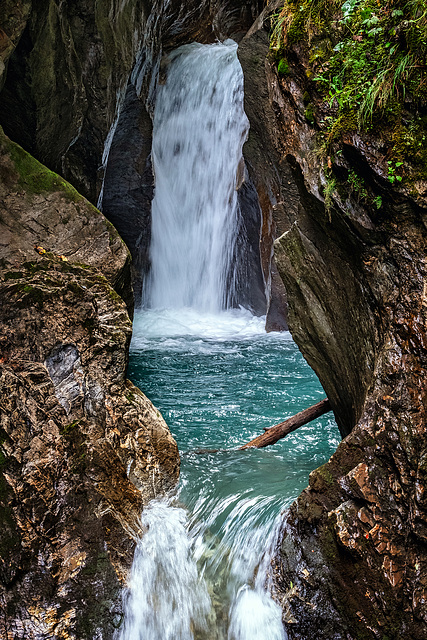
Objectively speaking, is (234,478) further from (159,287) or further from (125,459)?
(159,287)

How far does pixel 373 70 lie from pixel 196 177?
43.7ft

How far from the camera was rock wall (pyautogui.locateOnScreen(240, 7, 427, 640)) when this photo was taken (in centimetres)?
252

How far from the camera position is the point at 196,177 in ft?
52.0

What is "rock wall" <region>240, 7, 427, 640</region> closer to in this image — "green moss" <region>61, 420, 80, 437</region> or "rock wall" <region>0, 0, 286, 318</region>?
"green moss" <region>61, 420, 80, 437</region>

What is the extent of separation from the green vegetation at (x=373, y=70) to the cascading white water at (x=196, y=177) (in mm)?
11566

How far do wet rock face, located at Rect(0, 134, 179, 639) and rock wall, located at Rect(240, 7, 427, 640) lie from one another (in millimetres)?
1254

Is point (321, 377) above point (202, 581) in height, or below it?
above

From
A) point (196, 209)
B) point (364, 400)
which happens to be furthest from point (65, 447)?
point (196, 209)

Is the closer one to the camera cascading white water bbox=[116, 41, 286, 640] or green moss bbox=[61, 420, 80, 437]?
green moss bbox=[61, 420, 80, 437]

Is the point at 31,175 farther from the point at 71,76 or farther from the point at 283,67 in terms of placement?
the point at 283,67

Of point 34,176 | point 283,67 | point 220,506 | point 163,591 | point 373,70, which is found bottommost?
point 163,591

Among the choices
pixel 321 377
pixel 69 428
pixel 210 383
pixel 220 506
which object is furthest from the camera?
pixel 210 383

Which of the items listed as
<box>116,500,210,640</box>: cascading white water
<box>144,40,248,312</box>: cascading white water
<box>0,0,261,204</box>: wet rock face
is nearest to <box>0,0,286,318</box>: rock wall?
<box>0,0,261,204</box>: wet rock face

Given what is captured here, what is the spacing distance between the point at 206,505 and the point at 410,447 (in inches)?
79.2
